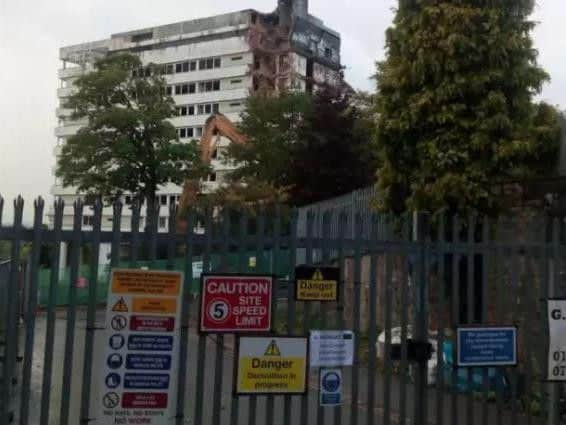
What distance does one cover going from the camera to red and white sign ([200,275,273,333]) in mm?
5258

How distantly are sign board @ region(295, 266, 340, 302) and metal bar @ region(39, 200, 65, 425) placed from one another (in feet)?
5.70

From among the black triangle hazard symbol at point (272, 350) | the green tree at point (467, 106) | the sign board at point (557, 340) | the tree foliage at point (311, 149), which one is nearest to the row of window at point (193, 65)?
the tree foliage at point (311, 149)

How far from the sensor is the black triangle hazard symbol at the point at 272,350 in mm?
5406

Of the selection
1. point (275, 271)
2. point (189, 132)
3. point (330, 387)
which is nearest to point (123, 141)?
point (275, 271)

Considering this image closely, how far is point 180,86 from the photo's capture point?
6725 centimetres

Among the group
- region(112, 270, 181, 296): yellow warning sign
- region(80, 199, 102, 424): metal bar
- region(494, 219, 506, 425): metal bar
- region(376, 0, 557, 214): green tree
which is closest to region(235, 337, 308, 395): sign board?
region(112, 270, 181, 296): yellow warning sign

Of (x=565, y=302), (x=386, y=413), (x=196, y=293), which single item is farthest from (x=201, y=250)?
(x=565, y=302)

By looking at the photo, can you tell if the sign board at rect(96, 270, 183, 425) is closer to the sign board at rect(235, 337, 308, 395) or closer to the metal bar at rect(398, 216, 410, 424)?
A: the sign board at rect(235, 337, 308, 395)

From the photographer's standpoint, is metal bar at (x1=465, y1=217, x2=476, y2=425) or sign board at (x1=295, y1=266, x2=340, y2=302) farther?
metal bar at (x1=465, y1=217, x2=476, y2=425)

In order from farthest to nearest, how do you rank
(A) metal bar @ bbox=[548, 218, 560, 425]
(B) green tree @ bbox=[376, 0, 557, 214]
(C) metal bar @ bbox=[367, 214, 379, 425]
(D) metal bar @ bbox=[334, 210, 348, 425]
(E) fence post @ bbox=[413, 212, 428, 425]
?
(B) green tree @ bbox=[376, 0, 557, 214], (A) metal bar @ bbox=[548, 218, 560, 425], (E) fence post @ bbox=[413, 212, 428, 425], (C) metal bar @ bbox=[367, 214, 379, 425], (D) metal bar @ bbox=[334, 210, 348, 425]

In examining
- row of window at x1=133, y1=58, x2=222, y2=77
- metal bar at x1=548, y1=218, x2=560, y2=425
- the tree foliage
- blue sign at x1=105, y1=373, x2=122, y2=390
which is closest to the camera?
blue sign at x1=105, y1=373, x2=122, y2=390

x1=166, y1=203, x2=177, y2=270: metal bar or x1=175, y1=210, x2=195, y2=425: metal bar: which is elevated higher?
x1=166, y1=203, x2=177, y2=270: metal bar

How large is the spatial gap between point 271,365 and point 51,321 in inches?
63.5

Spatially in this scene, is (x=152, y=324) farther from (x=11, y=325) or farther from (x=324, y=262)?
(x=324, y=262)
